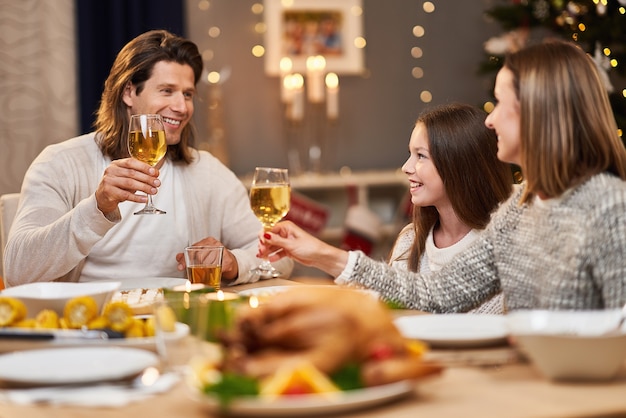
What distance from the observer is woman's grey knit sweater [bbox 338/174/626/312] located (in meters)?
1.43

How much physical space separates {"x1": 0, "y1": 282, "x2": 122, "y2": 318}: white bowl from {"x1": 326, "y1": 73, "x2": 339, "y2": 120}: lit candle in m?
3.29

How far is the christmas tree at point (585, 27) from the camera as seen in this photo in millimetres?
3625

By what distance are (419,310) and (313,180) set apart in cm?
287

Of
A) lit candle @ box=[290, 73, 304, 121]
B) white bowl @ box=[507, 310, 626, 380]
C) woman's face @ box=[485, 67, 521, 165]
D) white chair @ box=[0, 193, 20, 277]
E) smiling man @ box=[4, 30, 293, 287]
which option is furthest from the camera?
lit candle @ box=[290, 73, 304, 121]

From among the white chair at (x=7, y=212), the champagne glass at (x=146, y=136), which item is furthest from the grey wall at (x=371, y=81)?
the champagne glass at (x=146, y=136)

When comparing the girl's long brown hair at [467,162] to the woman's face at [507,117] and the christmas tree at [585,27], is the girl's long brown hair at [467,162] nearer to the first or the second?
the woman's face at [507,117]

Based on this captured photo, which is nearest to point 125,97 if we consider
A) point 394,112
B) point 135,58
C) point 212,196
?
point 135,58

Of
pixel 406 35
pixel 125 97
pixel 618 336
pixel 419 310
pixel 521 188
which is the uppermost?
pixel 406 35

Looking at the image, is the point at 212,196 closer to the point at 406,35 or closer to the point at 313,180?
the point at 313,180

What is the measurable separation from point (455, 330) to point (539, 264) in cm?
30

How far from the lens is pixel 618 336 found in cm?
106

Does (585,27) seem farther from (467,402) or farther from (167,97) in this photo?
(467,402)

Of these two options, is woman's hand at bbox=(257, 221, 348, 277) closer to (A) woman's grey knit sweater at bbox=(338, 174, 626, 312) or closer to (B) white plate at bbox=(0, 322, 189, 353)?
(A) woman's grey knit sweater at bbox=(338, 174, 626, 312)

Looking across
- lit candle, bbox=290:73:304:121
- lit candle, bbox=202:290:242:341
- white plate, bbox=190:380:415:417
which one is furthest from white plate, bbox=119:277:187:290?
lit candle, bbox=290:73:304:121
